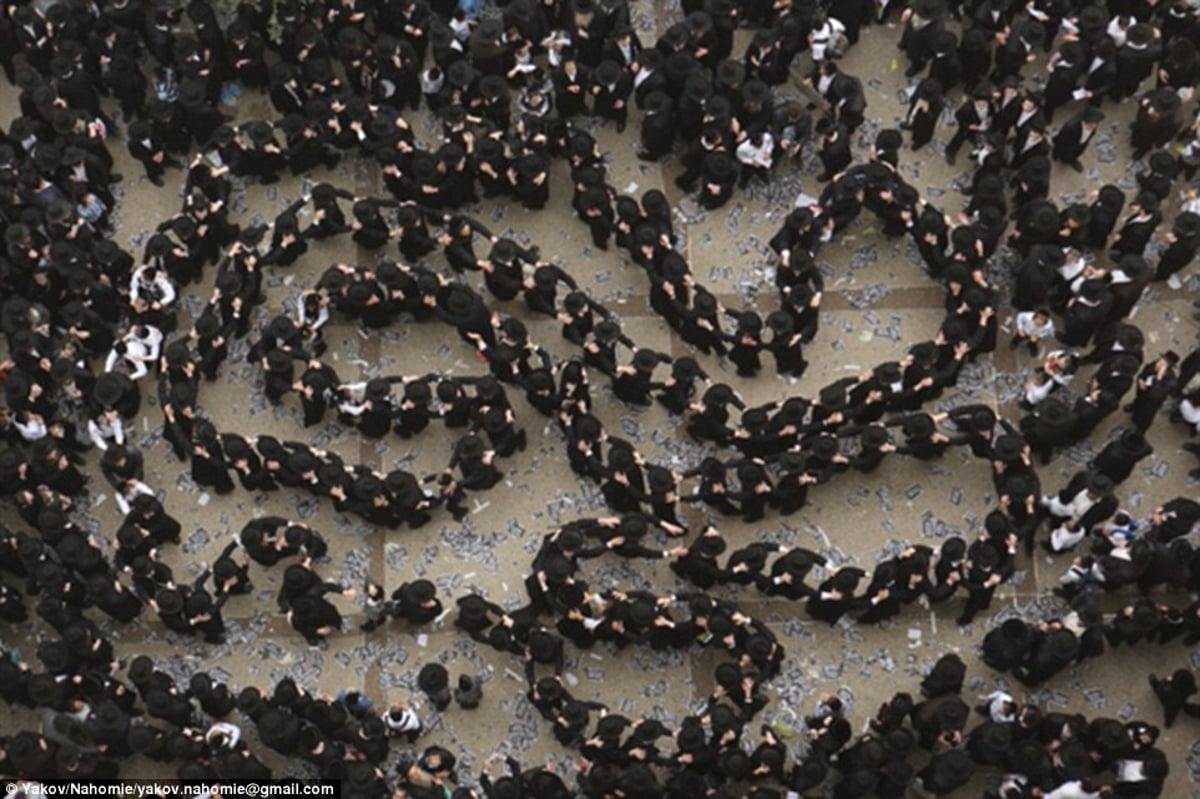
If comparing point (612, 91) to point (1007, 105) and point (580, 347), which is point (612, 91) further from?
point (1007, 105)

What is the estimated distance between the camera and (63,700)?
43.6ft

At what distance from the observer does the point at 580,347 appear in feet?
50.9

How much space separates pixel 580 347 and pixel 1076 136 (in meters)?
5.01

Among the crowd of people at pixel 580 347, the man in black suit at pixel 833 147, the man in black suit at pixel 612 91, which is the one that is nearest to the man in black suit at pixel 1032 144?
the crowd of people at pixel 580 347

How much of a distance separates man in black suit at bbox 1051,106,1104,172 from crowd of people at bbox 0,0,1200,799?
0.13 ft

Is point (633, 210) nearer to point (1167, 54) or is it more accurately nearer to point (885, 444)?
point (885, 444)

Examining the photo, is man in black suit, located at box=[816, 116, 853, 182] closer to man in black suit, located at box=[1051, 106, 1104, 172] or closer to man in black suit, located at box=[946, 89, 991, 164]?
man in black suit, located at box=[946, 89, 991, 164]

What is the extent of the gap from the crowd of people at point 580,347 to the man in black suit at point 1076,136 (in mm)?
39

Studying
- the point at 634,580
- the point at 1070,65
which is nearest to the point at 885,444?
the point at 634,580

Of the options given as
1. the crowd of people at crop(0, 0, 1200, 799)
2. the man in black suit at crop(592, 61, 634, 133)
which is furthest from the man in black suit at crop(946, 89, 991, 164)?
the man in black suit at crop(592, 61, 634, 133)

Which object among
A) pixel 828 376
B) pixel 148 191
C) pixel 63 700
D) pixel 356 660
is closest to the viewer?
pixel 63 700

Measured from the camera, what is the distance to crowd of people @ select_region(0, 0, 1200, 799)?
1322cm

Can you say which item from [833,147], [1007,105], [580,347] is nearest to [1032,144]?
[1007,105]

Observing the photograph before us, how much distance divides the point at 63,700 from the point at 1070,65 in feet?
34.2
